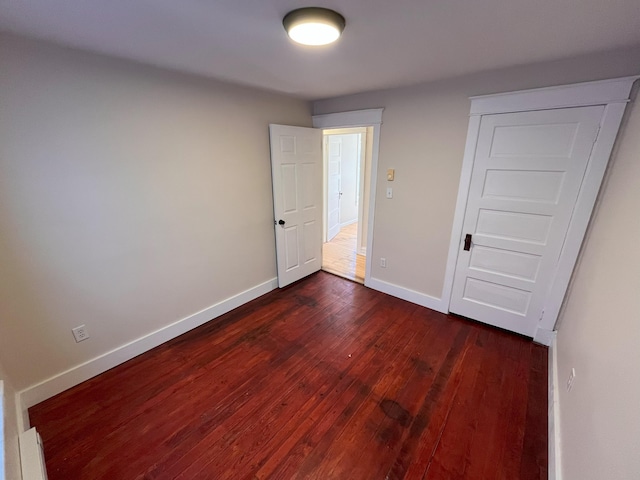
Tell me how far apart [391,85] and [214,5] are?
1.79 metres

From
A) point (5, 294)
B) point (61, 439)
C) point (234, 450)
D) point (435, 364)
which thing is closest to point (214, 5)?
point (5, 294)

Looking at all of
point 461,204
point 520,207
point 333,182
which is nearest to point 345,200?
point 333,182

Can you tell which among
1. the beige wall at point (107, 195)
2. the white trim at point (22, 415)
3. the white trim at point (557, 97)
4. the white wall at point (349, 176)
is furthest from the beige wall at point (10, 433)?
the white wall at point (349, 176)

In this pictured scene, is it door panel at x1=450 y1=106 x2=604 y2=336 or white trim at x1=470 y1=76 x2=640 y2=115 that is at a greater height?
white trim at x1=470 y1=76 x2=640 y2=115

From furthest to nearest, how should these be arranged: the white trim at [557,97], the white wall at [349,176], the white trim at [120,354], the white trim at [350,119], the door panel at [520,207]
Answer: the white wall at [349,176] < the white trim at [350,119] < the door panel at [520,207] < the white trim at [120,354] < the white trim at [557,97]

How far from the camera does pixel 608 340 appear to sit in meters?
1.21

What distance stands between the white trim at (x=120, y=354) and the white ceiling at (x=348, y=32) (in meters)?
2.13

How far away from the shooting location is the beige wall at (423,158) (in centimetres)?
210

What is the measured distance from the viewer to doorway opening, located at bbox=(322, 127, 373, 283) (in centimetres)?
409

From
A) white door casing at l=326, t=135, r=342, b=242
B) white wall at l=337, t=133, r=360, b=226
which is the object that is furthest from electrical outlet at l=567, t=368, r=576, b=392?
white wall at l=337, t=133, r=360, b=226

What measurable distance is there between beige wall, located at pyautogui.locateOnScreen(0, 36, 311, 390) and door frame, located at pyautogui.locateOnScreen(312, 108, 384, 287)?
718 mm

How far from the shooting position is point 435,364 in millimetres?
2113

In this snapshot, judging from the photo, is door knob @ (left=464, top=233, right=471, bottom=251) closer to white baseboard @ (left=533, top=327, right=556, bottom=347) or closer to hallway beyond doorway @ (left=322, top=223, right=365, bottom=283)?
white baseboard @ (left=533, top=327, right=556, bottom=347)

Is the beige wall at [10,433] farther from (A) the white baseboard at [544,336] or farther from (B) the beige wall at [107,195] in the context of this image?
(A) the white baseboard at [544,336]
